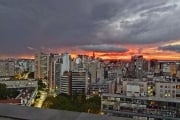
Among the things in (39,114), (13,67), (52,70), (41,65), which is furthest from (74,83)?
(39,114)

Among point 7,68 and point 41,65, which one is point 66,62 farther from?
point 7,68

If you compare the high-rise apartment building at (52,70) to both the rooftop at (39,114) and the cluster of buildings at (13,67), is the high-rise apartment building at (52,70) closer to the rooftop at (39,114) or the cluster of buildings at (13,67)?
the cluster of buildings at (13,67)

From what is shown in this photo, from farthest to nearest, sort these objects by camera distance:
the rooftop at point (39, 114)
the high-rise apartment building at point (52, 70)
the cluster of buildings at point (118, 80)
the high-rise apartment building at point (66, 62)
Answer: the high-rise apartment building at point (66, 62), the high-rise apartment building at point (52, 70), the cluster of buildings at point (118, 80), the rooftop at point (39, 114)

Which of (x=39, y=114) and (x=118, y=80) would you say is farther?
(x=118, y=80)

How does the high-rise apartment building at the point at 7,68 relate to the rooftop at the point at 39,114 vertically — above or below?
below

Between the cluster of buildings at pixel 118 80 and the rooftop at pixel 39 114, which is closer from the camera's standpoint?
the rooftop at pixel 39 114

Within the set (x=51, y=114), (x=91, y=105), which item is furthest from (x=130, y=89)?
(x=51, y=114)

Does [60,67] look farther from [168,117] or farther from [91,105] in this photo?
[168,117]

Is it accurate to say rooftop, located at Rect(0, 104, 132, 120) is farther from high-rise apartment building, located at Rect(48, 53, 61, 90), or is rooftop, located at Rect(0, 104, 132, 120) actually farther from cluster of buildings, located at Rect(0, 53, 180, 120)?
high-rise apartment building, located at Rect(48, 53, 61, 90)

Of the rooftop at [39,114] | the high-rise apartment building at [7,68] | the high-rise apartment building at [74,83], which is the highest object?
the rooftop at [39,114]

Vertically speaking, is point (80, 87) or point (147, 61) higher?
point (147, 61)

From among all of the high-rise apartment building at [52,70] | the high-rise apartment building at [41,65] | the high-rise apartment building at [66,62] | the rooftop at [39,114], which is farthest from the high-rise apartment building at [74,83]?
the rooftop at [39,114]
